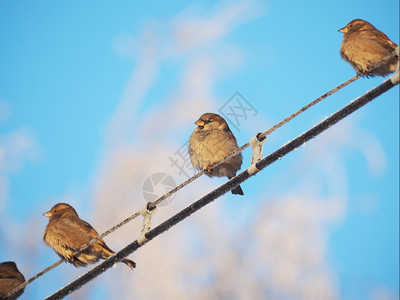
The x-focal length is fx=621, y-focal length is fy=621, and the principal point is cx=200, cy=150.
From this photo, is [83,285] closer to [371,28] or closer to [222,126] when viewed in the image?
[222,126]

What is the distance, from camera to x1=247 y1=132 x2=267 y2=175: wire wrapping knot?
512 cm

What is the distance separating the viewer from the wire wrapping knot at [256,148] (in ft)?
16.8

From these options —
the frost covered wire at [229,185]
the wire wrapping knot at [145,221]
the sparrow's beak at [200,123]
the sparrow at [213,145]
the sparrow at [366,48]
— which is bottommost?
the frost covered wire at [229,185]

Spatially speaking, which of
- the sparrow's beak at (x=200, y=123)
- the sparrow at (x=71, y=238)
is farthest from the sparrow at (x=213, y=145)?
the sparrow at (x=71, y=238)

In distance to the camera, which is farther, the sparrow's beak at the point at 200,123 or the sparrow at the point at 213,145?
the sparrow's beak at the point at 200,123

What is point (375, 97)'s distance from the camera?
14.1 feet

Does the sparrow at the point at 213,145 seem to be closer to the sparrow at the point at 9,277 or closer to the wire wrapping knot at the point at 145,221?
the wire wrapping knot at the point at 145,221

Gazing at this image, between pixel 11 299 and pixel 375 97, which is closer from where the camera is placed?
pixel 375 97

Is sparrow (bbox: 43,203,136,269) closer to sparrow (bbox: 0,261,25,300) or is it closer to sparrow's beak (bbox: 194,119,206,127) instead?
sparrow (bbox: 0,261,25,300)

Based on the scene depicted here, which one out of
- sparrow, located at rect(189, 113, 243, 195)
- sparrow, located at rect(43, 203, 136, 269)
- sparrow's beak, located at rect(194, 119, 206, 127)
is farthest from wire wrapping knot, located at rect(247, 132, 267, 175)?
sparrow's beak, located at rect(194, 119, 206, 127)

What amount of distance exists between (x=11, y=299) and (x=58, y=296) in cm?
227

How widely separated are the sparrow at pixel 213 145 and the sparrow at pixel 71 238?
5.95 ft

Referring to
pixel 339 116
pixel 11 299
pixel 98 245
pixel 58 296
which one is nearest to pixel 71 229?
pixel 98 245

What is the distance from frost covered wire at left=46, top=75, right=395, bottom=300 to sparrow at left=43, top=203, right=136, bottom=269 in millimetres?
2783
